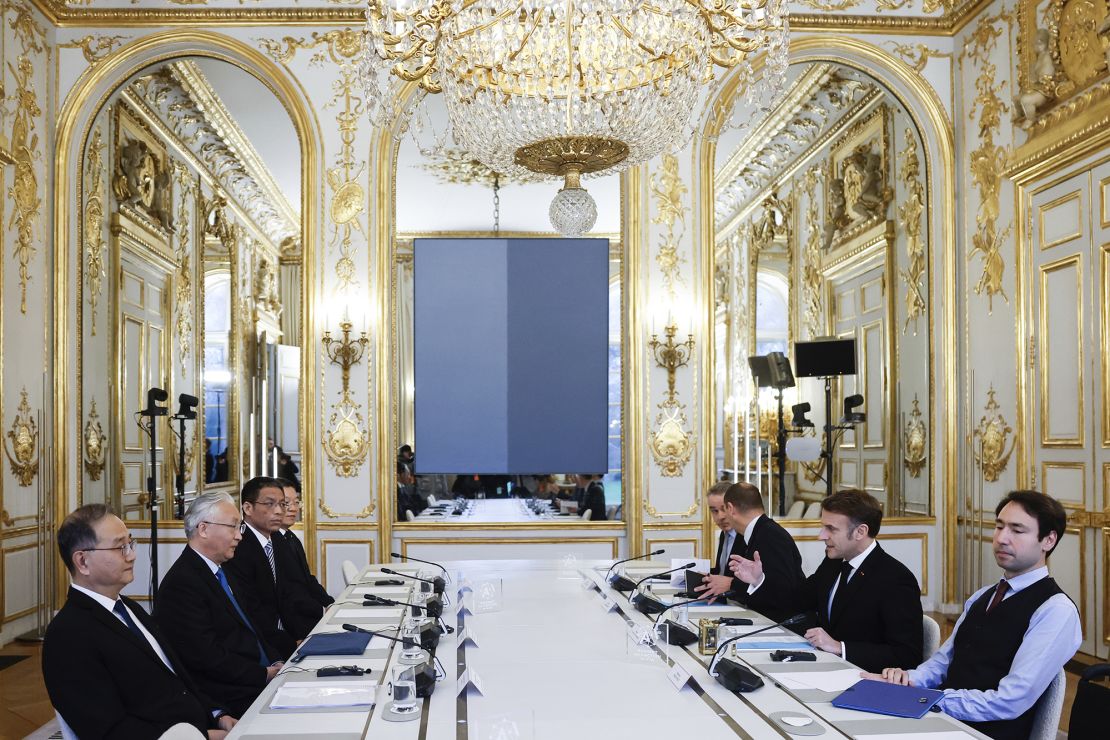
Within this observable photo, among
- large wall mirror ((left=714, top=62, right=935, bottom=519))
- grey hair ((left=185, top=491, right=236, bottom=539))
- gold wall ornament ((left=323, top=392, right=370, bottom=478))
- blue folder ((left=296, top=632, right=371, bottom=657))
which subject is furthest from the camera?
large wall mirror ((left=714, top=62, right=935, bottom=519))

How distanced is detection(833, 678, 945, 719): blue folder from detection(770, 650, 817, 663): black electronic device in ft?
1.23

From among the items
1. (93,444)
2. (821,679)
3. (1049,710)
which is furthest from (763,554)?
(93,444)

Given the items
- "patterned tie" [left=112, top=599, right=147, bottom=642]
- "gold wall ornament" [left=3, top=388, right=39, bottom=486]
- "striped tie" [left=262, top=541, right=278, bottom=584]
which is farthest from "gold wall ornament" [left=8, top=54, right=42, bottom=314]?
"patterned tie" [left=112, top=599, right=147, bottom=642]

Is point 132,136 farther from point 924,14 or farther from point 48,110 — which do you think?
point 924,14

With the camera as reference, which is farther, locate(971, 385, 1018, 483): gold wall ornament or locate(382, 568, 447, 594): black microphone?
locate(971, 385, 1018, 483): gold wall ornament

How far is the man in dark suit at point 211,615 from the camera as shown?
3469 mm

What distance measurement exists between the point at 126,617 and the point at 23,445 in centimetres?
472

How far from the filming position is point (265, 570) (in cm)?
461

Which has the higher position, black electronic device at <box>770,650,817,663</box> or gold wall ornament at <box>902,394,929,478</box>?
gold wall ornament at <box>902,394,929,478</box>

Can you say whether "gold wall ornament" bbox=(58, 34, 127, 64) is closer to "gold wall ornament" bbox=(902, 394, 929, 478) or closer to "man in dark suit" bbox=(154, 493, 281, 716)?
"man in dark suit" bbox=(154, 493, 281, 716)

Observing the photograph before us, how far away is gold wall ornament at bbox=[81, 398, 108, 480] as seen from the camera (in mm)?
8562

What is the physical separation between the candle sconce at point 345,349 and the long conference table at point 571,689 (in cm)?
348

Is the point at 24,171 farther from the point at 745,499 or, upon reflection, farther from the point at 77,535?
the point at 745,499

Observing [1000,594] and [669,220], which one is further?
[669,220]
